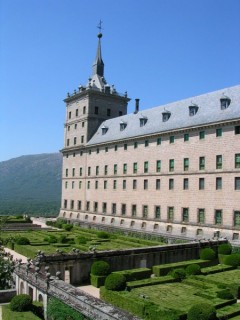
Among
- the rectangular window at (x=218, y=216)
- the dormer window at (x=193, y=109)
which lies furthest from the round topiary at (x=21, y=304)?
the dormer window at (x=193, y=109)

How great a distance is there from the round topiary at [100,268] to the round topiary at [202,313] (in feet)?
30.2

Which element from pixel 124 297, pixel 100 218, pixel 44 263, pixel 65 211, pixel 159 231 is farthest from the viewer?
pixel 65 211

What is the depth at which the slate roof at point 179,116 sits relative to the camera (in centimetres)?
4148

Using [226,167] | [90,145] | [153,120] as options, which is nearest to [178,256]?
[226,167]

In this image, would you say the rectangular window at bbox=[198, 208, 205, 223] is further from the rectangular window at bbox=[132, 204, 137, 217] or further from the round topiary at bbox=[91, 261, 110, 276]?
the round topiary at bbox=[91, 261, 110, 276]

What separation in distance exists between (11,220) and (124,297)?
4191 cm

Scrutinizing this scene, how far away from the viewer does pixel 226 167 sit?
3934 centimetres

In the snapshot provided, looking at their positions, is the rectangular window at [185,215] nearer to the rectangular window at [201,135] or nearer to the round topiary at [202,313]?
the rectangular window at [201,135]

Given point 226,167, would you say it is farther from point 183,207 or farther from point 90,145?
point 90,145

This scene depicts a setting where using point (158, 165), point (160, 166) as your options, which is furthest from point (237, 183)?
point (158, 165)

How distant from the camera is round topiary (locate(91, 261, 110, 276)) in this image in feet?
84.0

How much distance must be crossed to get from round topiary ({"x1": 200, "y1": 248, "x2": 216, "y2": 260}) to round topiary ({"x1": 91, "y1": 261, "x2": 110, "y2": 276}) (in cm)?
992

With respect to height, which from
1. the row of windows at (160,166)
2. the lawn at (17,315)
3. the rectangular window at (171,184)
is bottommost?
the lawn at (17,315)

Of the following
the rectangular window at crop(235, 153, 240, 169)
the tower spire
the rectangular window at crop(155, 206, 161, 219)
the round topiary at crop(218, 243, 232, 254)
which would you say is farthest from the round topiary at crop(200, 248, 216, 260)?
the tower spire
